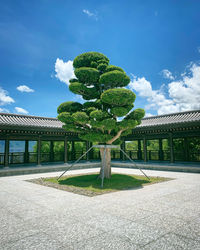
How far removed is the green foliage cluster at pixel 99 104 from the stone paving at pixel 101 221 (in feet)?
12.8

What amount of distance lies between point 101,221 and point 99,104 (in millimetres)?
7766

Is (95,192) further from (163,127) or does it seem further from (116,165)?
A: (116,165)

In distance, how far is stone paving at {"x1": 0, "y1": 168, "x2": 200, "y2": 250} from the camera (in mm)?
3598

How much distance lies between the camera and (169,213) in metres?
5.23

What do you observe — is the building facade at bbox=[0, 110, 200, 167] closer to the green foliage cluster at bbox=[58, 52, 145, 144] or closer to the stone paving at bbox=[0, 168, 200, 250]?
the green foliage cluster at bbox=[58, 52, 145, 144]

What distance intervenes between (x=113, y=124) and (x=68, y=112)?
10.3 ft

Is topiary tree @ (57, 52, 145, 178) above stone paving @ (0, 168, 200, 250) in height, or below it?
above

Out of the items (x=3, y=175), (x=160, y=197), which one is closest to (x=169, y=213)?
(x=160, y=197)

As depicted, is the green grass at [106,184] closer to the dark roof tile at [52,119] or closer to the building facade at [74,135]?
the building facade at [74,135]

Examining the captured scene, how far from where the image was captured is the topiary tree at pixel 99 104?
9680 millimetres

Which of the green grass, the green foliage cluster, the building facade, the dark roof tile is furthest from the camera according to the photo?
the dark roof tile

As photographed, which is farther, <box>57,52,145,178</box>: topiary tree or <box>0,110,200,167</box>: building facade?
<box>0,110,200,167</box>: building facade

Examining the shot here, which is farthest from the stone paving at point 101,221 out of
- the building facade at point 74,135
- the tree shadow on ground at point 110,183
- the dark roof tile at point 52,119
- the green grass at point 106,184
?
the dark roof tile at point 52,119

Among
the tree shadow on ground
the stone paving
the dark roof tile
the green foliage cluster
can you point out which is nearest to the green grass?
the tree shadow on ground
